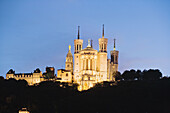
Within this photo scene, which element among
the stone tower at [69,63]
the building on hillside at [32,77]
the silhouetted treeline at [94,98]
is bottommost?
the silhouetted treeline at [94,98]

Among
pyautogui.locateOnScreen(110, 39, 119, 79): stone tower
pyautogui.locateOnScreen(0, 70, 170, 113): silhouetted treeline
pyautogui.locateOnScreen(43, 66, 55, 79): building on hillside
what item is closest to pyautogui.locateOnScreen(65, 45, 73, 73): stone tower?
pyautogui.locateOnScreen(43, 66, 55, 79): building on hillside

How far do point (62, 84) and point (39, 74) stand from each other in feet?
45.3

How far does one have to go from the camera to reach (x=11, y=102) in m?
84.7

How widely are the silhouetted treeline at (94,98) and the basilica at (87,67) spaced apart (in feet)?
34.4

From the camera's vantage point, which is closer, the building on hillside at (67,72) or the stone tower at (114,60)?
the building on hillside at (67,72)

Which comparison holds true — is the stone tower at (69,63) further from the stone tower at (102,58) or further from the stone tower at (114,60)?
the stone tower at (114,60)

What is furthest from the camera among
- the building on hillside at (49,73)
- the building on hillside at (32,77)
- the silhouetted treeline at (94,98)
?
the building on hillside at (49,73)

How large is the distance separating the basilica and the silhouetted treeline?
1049 cm

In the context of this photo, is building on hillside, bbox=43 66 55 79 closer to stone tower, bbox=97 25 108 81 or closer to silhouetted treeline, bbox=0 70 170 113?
silhouetted treeline, bbox=0 70 170 113

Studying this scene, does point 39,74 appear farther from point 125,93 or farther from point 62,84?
point 125,93

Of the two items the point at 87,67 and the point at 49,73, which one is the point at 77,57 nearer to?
the point at 87,67

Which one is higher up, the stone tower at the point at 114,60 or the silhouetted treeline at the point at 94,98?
the stone tower at the point at 114,60

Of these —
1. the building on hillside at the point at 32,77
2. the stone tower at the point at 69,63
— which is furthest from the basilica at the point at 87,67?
the building on hillside at the point at 32,77

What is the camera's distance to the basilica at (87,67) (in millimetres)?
112950
